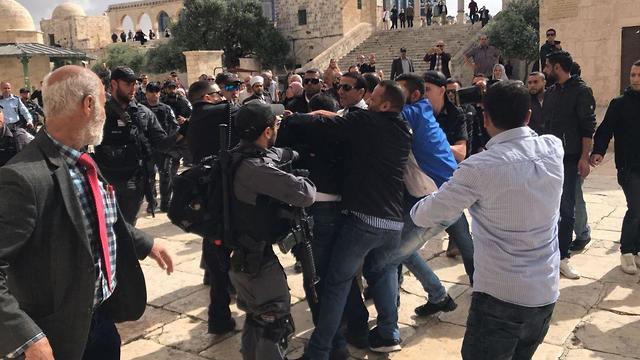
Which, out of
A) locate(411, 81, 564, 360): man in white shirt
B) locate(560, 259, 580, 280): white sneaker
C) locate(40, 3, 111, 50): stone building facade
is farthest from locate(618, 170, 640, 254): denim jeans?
locate(40, 3, 111, 50): stone building facade

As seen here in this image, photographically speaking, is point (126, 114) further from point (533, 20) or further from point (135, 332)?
point (533, 20)

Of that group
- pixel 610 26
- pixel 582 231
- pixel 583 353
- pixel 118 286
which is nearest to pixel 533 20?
pixel 610 26

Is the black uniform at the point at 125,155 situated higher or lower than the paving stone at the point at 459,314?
higher

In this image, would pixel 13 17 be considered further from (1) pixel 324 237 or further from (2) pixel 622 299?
(2) pixel 622 299

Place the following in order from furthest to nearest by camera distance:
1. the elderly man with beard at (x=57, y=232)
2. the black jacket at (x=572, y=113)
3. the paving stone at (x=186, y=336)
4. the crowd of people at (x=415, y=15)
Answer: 1. the crowd of people at (x=415, y=15)
2. the black jacket at (x=572, y=113)
3. the paving stone at (x=186, y=336)
4. the elderly man with beard at (x=57, y=232)

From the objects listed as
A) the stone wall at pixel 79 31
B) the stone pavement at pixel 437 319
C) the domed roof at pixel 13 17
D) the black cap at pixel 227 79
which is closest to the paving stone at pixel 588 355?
the stone pavement at pixel 437 319

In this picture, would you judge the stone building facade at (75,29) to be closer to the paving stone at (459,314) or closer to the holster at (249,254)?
the paving stone at (459,314)

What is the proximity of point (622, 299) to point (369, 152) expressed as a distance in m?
2.68

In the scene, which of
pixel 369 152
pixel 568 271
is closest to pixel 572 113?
pixel 568 271

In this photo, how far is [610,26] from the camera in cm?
1122

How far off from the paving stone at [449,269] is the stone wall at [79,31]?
5327cm

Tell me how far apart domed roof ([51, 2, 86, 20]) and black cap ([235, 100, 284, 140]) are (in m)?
59.1

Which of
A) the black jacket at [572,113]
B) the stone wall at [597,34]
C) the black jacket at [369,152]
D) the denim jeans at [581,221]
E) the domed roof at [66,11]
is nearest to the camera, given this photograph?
the black jacket at [369,152]

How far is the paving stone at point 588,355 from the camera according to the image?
136 inches
